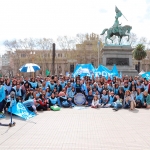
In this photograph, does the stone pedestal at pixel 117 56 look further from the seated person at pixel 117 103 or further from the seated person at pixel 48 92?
the seated person at pixel 48 92

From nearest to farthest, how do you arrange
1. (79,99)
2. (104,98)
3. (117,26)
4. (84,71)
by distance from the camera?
1. (104,98)
2. (79,99)
3. (84,71)
4. (117,26)

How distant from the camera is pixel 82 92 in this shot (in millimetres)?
13336

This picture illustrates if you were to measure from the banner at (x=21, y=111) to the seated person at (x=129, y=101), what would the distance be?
460cm

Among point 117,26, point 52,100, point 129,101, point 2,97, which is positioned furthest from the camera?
point 117,26

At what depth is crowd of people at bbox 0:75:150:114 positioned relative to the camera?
461 inches

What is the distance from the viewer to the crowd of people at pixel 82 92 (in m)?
11.7

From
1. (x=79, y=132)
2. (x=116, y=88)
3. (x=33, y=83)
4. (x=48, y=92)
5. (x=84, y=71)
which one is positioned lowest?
(x=79, y=132)

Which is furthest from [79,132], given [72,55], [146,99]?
[72,55]

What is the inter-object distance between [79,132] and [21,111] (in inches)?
134

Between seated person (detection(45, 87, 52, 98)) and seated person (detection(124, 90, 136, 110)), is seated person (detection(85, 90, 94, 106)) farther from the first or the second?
seated person (detection(45, 87, 52, 98))

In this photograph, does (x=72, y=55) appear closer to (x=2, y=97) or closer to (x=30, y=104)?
(x=30, y=104)

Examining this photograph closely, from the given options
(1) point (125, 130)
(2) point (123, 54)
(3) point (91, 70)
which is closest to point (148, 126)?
(1) point (125, 130)

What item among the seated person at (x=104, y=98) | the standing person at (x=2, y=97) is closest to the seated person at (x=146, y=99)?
the seated person at (x=104, y=98)

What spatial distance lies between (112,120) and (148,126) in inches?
55.4
